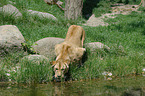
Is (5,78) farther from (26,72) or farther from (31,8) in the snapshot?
(31,8)

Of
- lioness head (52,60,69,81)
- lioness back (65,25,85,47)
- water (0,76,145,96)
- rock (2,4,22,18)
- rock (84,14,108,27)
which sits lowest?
water (0,76,145,96)

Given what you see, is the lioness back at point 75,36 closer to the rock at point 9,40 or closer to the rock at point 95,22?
the rock at point 9,40

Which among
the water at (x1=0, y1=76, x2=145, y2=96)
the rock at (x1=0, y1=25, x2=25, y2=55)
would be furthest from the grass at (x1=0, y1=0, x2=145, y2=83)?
the water at (x1=0, y1=76, x2=145, y2=96)

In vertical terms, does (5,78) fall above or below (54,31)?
below

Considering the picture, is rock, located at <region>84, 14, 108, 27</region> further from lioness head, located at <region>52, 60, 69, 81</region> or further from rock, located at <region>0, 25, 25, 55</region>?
lioness head, located at <region>52, 60, 69, 81</region>

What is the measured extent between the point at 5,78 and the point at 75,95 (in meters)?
2.55

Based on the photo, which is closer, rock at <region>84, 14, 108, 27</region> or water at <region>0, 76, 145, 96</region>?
water at <region>0, 76, 145, 96</region>

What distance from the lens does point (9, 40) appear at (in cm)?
686

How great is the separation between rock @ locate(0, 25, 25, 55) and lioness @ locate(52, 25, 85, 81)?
5.69 ft

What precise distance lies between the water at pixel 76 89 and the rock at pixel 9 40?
182 centimetres

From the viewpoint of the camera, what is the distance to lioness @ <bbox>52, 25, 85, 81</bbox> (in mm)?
5238

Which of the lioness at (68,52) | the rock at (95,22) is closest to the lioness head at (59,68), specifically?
the lioness at (68,52)

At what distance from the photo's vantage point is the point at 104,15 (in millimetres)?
13203

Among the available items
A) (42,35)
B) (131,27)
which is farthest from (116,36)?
(42,35)
